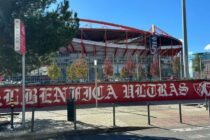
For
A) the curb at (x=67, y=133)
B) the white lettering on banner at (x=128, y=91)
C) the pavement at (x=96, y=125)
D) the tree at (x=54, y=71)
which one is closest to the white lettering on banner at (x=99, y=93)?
the white lettering on banner at (x=128, y=91)

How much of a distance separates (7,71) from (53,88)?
744 centimetres

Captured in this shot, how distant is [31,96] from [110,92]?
535 cm

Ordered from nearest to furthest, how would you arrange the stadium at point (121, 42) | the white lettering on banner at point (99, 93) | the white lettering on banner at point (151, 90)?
the white lettering on banner at point (99, 93) → the white lettering on banner at point (151, 90) → the stadium at point (121, 42)

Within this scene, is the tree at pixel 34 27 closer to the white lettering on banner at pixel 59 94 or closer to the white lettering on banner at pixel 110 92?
the white lettering on banner at pixel 59 94

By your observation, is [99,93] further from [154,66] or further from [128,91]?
[154,66]

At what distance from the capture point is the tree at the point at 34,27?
49.9 feet

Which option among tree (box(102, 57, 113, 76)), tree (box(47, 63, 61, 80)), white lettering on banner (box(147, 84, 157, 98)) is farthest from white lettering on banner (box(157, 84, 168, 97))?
tree (box(47, 63, 61, 80))

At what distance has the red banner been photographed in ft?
76.7

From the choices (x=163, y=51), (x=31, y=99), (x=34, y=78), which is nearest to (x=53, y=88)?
(x=31, y=99)

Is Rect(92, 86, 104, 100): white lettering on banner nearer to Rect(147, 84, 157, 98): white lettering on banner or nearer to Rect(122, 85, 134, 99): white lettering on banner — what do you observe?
Rect(122, 85, 134, 99): white lettering on banner

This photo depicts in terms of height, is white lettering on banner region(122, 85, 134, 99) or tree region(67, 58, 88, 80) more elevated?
tree region(67, 58, 88, 80)

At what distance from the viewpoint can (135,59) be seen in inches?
1359

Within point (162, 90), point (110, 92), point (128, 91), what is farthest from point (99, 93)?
point (162, 90)

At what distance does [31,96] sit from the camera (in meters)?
23.5
